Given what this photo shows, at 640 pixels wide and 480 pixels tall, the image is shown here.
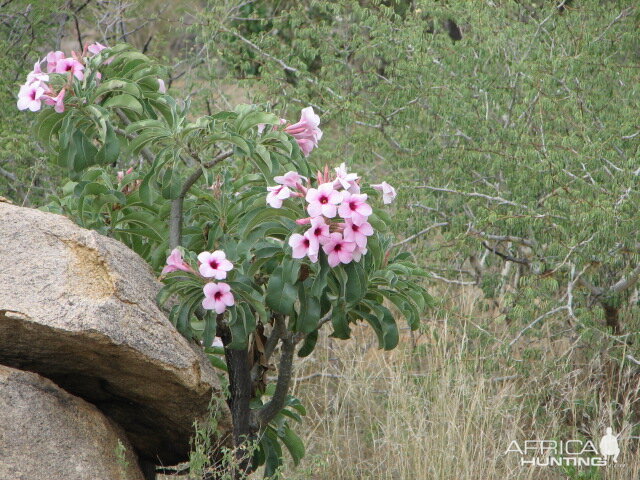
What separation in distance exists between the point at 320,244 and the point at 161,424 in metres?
0.84

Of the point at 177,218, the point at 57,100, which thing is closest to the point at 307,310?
the point at 177,218

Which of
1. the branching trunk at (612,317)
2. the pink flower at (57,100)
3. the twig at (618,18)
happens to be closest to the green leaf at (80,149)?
the pink flower at (57,100)

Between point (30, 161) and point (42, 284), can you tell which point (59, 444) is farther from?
point (30, 161)

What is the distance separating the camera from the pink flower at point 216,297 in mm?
2686

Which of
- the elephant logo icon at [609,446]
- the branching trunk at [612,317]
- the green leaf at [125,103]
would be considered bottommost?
the elephant logo icon at [609,446]

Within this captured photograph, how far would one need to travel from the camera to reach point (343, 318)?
288cm

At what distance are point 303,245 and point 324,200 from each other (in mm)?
143

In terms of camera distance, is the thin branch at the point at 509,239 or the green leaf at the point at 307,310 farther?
the thin branch at the point at 509,239

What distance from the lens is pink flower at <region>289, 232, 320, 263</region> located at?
253cm

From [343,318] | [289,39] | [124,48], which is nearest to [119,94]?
[124,48]

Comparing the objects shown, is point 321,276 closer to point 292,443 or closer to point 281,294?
point 281,294

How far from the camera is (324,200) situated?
8.36 feet

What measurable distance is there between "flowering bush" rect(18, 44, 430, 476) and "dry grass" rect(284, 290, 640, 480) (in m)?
0.57

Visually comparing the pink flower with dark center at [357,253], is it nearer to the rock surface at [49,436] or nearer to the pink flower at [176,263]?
the pink flower at [176,263]
